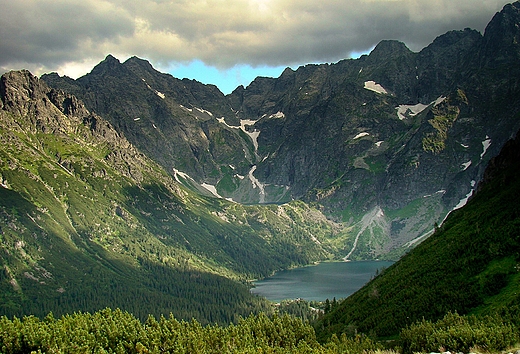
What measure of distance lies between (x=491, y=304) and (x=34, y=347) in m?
79.2

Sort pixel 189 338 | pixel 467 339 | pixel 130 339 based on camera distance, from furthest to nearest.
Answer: pixel 189 338 → pixel 130 339 → pixel 467 339

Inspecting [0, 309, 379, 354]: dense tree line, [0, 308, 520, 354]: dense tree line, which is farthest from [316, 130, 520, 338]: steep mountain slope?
[0, 309, 379, 354]: dense tree line

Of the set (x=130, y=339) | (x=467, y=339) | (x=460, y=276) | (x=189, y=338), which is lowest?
(x=467, y=339)

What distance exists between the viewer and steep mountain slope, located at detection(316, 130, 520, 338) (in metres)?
101

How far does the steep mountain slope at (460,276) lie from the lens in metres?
101

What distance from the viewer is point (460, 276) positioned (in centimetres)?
11438

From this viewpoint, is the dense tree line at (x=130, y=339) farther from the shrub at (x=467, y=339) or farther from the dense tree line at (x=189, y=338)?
the shrub at (x=467, y=339)

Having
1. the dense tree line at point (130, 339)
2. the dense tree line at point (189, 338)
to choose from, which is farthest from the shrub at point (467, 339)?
the dense tree line at point (130, 339)

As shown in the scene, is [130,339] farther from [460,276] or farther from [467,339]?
[460,276]

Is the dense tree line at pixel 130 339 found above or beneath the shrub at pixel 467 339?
above

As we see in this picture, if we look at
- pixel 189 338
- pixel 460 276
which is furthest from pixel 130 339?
pixel 460 276

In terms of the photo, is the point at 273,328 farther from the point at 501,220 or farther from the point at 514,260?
the point at 501,220

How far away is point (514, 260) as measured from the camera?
10619 cm

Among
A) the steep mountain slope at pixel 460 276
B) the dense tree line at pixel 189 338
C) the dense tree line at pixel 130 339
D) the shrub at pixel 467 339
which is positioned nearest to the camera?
the shrub at pixel 467 339
